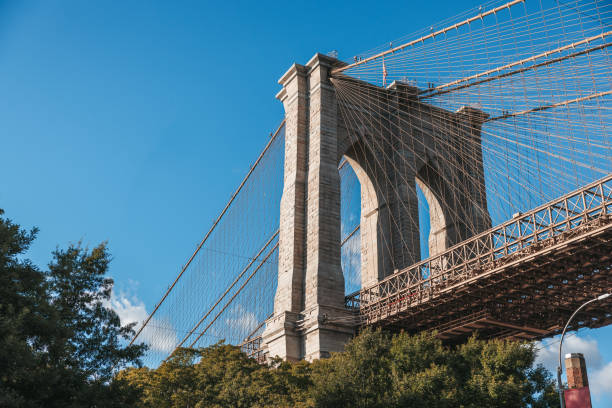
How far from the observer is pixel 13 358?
15.1 metres

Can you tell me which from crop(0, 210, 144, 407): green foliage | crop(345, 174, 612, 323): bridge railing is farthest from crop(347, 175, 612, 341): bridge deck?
crop(0, 210, 144, 407): green foliage

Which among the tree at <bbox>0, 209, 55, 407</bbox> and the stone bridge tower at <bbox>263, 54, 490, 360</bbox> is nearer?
the tree at <bbox>0, 209, 55, 407</bbox>

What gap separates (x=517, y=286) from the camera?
31.0 m

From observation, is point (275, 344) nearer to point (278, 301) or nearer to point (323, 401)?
point (278, 301)

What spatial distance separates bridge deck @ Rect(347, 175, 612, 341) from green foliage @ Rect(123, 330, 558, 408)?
4204 mm

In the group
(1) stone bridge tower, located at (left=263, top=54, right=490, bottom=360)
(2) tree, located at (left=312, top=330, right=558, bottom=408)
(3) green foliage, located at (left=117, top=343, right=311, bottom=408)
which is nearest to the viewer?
(2) tree, located at (left=312, top=330, right=558, bottom=408)

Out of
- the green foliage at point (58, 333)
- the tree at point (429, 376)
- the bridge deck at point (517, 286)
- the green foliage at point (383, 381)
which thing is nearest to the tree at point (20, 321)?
the green foliage at point (58, 333)

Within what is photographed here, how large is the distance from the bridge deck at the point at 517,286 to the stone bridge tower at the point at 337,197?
9.31 feet

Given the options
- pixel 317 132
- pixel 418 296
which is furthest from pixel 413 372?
pixel 317 132

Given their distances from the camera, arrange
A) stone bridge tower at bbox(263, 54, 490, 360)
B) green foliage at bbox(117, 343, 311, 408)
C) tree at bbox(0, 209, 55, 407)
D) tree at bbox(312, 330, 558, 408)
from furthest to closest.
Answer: stone bridge tower at bbox(263, 54, 490, 360)
green foliage at bbox(117, 343, 311, 408)
tree at bbox(312, 330, 558, 408)
tree at bbox(0, 209, 55, 407)

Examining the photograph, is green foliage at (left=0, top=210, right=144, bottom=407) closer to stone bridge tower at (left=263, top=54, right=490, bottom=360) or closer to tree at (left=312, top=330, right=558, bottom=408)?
tree at (left=312, top=330, right=558, bottom=408)

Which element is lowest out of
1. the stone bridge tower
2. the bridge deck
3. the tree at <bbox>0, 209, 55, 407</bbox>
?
the tree at <bbox>0, 209, 55, 407</bbox>

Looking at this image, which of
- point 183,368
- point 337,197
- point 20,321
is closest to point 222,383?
point 183,368

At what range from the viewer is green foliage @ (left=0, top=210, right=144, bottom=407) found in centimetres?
1552
